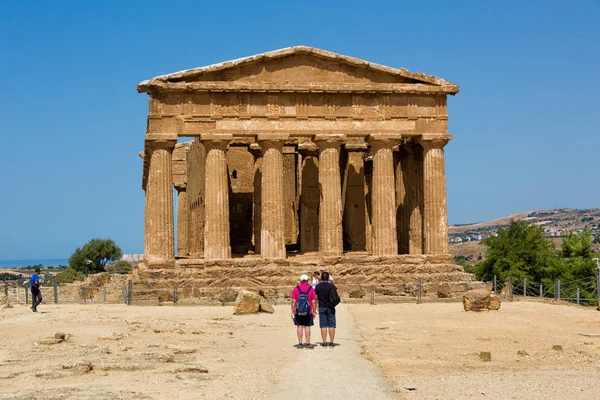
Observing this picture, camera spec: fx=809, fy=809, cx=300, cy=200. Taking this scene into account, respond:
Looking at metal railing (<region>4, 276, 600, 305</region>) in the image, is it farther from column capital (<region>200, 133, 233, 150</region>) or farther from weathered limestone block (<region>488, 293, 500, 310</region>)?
column capital (<region>200, 133, 233, 150</region>)

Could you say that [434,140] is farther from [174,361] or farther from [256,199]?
[174,361]

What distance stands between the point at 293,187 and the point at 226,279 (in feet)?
35.9

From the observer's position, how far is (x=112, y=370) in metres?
14.3

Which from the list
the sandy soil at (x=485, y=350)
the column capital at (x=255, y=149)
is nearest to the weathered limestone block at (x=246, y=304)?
the sandy soil at (x=485, y=350)

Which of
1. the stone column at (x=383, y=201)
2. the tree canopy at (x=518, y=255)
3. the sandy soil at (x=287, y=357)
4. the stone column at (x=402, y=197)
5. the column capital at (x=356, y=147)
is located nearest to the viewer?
the sandy soil at (x=287, y=357)

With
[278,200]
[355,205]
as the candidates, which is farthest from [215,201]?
[355,205]

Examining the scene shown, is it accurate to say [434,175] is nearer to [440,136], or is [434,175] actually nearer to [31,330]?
[440,136]

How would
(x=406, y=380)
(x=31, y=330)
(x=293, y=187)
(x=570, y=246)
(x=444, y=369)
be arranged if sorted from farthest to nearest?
1. (x=570, y=246)
2. (x=293, y=187)
3. (x=31, y=330)
4. (x=444, y=369)
5. (x=406, y=380)

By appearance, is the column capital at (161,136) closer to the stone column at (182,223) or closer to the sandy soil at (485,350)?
the stone column at (182,223)

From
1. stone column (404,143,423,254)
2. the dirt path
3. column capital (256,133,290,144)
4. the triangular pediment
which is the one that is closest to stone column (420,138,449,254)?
stone column (404,143,423,254)

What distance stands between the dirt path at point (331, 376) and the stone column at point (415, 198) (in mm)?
20977

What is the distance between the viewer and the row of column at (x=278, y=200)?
3562 cm

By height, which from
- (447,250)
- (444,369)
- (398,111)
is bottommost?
(444,369)

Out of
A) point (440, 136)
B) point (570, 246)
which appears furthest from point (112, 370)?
point (570, 246)
